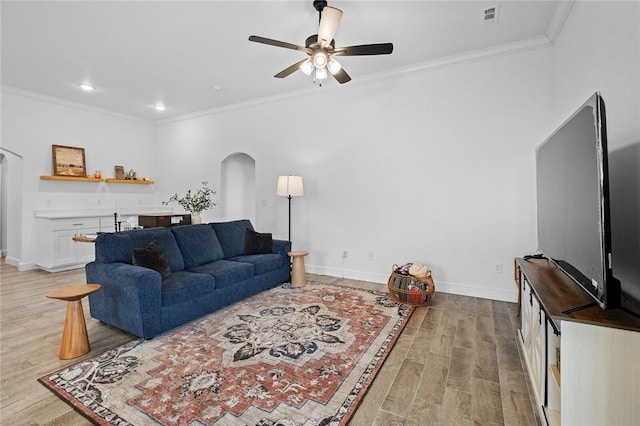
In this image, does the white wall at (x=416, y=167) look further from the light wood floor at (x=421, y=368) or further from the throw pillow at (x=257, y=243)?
the throw pillow at (x=257, y=243)

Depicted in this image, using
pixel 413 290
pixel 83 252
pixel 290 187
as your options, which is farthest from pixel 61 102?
pixel 413 290

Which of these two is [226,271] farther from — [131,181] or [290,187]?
[131,181]

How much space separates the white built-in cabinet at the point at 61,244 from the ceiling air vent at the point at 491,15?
260 inches

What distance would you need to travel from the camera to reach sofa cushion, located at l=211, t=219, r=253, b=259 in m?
4.00

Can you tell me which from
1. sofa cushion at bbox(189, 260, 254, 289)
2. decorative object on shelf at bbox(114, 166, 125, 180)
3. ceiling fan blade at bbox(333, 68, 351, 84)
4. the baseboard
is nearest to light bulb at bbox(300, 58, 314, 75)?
ceiling fan blade at bbox(333, 68, 351, 84)

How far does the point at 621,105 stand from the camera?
1.79 meters

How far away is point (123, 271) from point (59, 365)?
0.76m

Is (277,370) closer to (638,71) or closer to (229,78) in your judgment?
(638,71)

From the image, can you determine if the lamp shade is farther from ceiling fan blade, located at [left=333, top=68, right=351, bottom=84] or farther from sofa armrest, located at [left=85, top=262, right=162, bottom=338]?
sofa armrest, located at [left=85, top=262, right=162, bottom=338]

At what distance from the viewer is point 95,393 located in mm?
1887

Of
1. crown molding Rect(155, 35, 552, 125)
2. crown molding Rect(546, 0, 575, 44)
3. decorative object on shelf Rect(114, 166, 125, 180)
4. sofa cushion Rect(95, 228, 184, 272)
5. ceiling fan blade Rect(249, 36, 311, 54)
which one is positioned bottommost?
sofa cushion Rect(95, 228, 184, 272)

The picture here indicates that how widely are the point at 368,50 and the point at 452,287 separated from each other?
297 centimetres

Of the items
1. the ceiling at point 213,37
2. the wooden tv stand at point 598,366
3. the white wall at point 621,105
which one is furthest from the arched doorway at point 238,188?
the wooden tv stand at point 598,366

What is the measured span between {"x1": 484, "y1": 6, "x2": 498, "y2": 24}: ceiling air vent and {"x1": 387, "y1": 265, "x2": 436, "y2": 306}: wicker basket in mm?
2714
